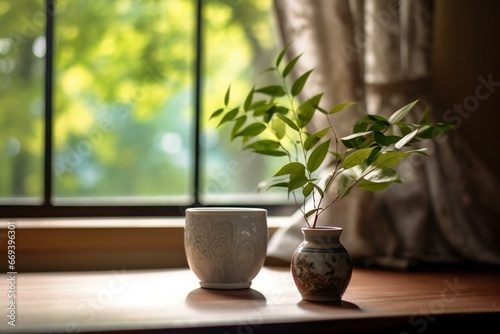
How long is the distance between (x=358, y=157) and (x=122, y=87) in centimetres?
497

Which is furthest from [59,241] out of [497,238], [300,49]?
[497,238]

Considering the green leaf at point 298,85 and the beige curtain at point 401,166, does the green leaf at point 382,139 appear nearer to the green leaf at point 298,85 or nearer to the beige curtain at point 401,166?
the green leaf at point 298,85

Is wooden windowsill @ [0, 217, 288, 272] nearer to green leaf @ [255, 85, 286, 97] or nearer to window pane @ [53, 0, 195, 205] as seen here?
green leaf @ [255, 85, 286, 97]

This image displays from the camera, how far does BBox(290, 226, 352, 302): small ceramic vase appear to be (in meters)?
1.14

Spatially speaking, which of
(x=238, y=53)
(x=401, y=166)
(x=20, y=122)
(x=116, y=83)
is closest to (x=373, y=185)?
(x=401, y=166)

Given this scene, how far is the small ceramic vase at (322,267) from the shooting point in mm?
1141

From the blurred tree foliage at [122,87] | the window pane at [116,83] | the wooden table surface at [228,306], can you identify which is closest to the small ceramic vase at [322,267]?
the wooden table surface at [228,306]

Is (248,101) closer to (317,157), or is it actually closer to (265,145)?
(265,145)

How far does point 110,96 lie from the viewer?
5.79 m

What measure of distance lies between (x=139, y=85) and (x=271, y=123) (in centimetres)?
467

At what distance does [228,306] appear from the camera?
1090mm

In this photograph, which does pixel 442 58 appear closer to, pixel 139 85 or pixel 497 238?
pixel 497 238

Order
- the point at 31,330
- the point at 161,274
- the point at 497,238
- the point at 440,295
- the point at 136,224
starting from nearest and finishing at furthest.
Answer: the point at 31,330
the point at 440,295
the point at 161,274
the point at 136,224
the point at 497,238

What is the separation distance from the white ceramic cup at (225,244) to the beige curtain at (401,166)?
34 centimetres
